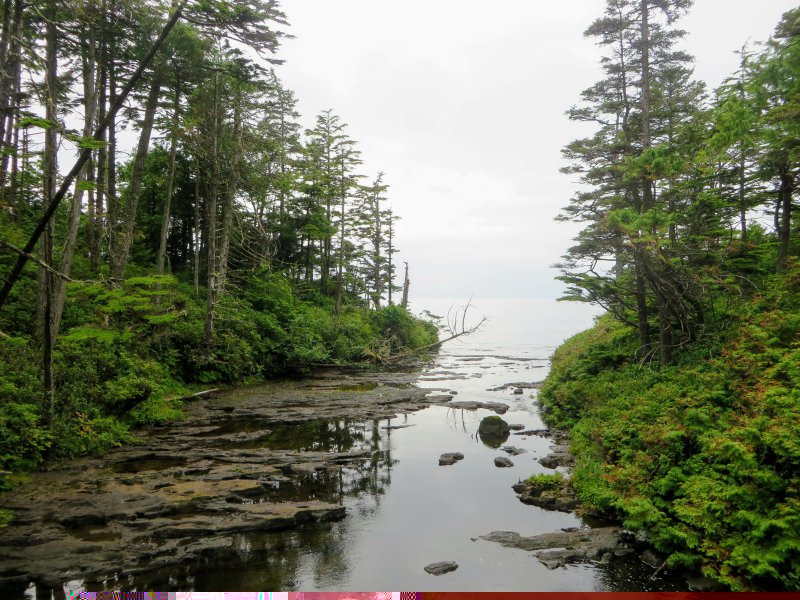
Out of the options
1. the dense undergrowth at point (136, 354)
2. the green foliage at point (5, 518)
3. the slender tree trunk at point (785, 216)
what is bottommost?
the green foliage at point (5, 518)

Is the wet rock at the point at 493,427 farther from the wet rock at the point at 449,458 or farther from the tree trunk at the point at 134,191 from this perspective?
the tree trunk at the point at 134,191

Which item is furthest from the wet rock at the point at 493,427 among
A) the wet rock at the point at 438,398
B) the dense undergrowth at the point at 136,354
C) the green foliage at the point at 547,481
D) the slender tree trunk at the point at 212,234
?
A: the slender tree trunk at the point at 212,234

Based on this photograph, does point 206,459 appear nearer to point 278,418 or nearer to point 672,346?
point 278,418

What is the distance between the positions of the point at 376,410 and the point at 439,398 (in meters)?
4.12

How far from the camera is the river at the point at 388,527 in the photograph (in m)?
6.98

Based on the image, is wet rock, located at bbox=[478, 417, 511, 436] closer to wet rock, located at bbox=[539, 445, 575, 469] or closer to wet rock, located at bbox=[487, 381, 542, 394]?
wet rock, located at bbox=[539, 445, 575, 469]

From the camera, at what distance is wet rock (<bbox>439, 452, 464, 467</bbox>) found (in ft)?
42.3

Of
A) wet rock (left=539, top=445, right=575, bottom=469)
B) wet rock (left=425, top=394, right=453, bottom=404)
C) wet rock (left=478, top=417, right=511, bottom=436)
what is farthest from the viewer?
wet rock (left=425, top=394, right=453, bottom=404)

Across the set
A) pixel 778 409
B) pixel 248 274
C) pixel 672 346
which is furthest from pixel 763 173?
pixel 248 274

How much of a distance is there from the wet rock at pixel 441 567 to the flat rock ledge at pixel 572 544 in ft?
4.00

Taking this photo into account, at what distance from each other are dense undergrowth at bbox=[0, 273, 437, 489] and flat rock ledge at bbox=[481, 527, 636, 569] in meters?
8.18

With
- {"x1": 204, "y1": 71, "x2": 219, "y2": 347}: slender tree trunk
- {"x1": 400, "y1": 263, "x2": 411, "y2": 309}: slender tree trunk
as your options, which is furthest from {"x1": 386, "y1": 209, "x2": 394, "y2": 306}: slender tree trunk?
{"x1": 204, "y1": 71, "x2": 219, "y2": 347}: slender tree trunk

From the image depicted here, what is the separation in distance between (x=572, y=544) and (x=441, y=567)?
2.45 meters

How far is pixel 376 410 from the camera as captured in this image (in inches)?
725
